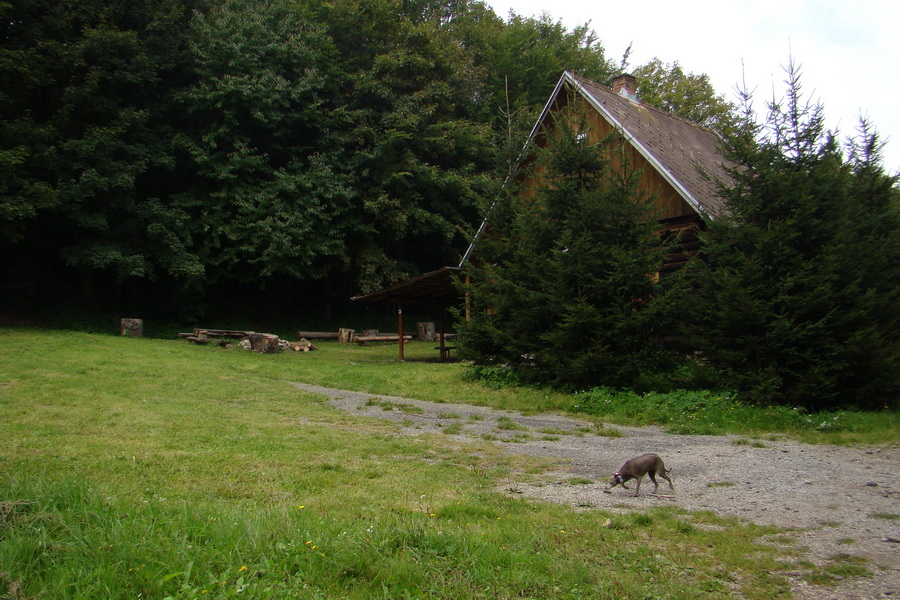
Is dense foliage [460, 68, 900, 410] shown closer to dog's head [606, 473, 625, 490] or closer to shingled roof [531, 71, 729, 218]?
shingled roof [531, 71, 729, 218]

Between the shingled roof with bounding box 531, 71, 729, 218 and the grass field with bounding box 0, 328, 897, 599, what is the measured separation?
10.9 metres

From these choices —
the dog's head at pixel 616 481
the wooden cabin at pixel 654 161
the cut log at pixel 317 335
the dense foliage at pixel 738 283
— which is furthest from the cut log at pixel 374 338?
the dog's head at pixel 616 481

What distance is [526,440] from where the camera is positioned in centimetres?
895

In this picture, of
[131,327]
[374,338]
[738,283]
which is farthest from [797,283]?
[131,327]

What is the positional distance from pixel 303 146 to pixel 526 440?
27.6m

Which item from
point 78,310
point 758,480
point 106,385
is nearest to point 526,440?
point 758,480

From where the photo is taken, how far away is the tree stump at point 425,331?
113 feet

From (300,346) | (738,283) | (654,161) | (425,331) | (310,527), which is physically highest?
(654,161)

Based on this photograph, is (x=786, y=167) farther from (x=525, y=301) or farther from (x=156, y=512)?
(x=156, y=512)

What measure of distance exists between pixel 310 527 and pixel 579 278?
32.7ft

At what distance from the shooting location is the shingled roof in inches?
633

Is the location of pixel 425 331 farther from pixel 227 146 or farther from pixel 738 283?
pixel 738 283

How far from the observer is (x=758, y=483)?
6367 millimetres

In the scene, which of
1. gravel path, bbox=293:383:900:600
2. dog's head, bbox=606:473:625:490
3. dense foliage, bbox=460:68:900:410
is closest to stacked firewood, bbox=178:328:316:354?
dense foliage, bbox=460:68:900:410
